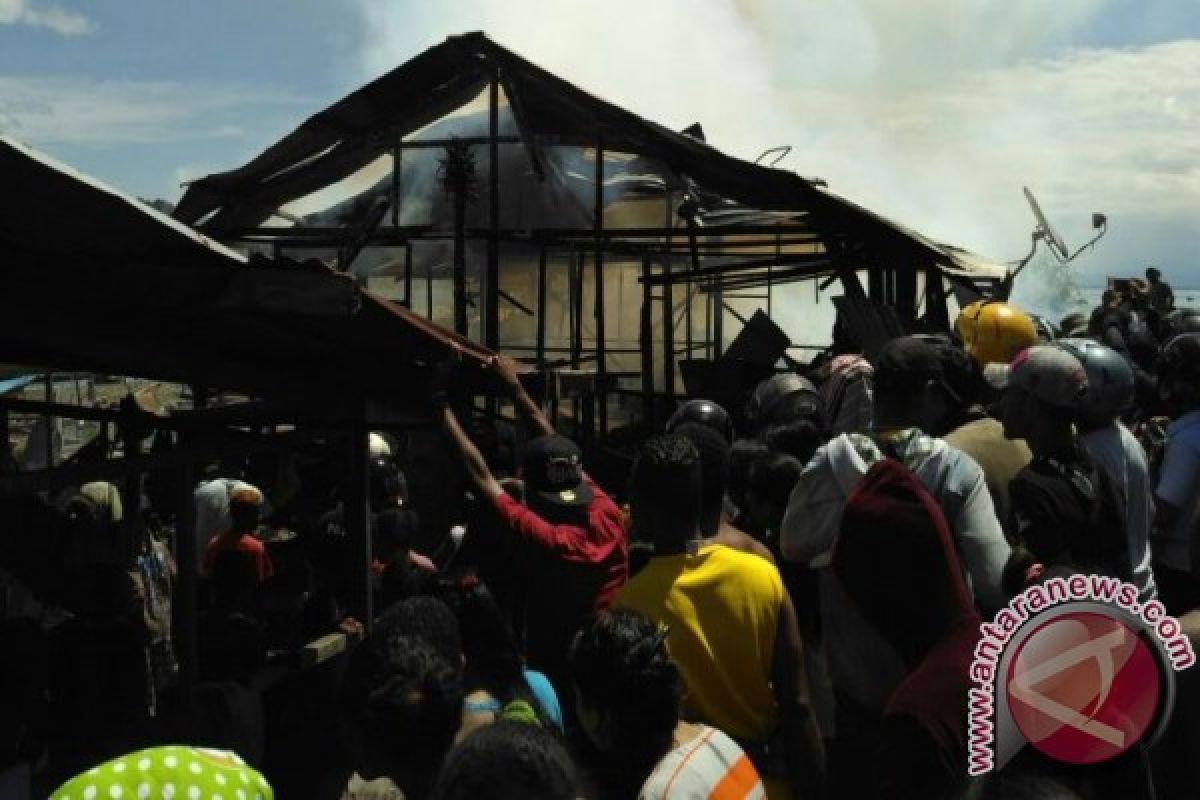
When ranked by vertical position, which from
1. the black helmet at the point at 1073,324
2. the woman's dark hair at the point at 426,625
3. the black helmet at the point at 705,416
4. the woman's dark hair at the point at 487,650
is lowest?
the woman's dark hair at the point at 487,650

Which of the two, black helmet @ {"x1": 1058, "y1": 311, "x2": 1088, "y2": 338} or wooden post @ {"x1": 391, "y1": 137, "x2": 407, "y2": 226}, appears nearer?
wooden post @ {"x1": 391, "y1": 137, "x2": 407, "y2": 226}

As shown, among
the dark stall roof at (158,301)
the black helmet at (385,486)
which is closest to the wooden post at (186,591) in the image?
the dark stall roof at (158,301)

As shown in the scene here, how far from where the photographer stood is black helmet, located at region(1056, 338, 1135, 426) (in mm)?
4859

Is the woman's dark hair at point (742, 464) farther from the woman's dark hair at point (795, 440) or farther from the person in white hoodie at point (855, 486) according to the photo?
the person in white hoodie at point (855, 486)

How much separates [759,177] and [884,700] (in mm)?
7004

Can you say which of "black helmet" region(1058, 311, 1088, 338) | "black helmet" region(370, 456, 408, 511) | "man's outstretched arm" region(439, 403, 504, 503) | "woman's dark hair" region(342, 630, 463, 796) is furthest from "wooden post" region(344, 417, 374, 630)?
"black helmet" region(1058, 311, 1088, 338)

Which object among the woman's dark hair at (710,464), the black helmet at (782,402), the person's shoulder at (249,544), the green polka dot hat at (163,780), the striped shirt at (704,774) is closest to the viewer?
the green polka dot hat at (163,780)

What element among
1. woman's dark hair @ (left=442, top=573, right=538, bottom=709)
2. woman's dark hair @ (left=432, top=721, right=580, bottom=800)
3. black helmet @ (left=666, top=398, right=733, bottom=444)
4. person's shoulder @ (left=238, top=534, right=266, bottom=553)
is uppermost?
black helmet @ (left=666, top=398, right=733, bottom=444)

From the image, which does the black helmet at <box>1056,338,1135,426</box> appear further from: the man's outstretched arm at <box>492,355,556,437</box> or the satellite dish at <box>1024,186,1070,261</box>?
the satellite dish at <box>1024,186,1070,261</box>

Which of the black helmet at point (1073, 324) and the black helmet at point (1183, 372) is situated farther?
the black helmet at point (1073, 324)

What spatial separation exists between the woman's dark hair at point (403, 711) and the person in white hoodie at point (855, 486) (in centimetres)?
119

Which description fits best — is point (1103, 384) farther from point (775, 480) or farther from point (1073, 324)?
point (1073, 324)

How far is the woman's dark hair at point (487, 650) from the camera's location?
3.44 m

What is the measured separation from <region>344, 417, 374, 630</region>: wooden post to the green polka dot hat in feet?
9.98
